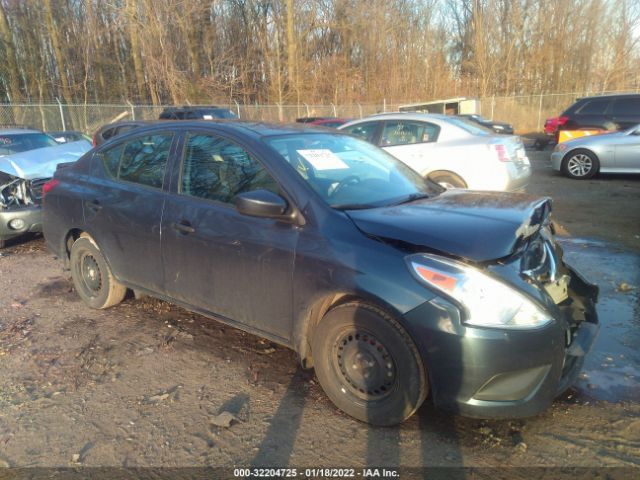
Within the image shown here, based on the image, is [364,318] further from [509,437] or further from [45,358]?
[45,358]

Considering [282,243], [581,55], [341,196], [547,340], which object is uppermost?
[581,55]

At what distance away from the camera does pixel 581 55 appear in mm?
35281

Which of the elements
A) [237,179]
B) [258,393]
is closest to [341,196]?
[237,179]

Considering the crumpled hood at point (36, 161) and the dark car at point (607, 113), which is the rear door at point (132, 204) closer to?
the crumpled hood at point (36, 161)

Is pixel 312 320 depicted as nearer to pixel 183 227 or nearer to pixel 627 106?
pixel 183 227

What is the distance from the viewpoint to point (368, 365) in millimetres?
2709

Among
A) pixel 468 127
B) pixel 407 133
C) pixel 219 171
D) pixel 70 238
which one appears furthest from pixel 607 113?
pixel 70 238

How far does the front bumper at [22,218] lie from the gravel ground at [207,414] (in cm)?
250

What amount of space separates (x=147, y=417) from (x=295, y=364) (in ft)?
3.38

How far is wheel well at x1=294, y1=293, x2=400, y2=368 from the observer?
277 centimetres

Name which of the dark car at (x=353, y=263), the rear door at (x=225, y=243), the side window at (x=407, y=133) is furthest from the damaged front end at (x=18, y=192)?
the side window at (x=407, y=133)

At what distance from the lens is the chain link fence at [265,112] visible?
18797mm

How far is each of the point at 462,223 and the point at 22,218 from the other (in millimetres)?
5900

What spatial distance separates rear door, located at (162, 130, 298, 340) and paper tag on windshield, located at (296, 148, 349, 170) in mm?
358
